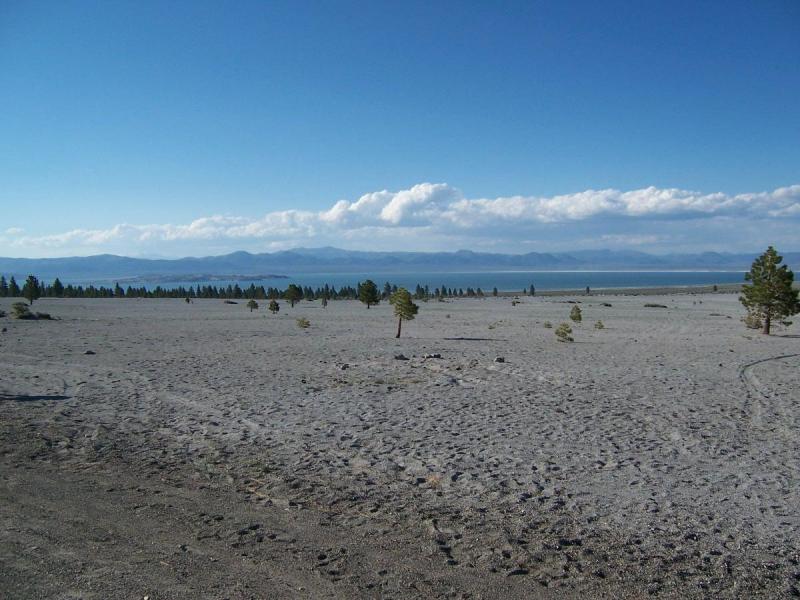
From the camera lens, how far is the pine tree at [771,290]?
2878 centimetres

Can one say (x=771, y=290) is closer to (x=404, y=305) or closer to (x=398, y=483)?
(x=404, y=305)

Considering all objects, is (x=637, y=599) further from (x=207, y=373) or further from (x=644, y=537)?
(x=207, y=373)

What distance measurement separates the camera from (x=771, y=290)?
29.2 m

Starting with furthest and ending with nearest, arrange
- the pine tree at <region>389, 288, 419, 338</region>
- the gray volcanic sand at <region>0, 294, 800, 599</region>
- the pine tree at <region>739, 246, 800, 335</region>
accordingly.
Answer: the pine tree at <region>739, 246, 800, 335</region> < the pine tree at <region>389, 288, 419, 338</region> < the gray volcanic sand at <region>0, 294, 800, 599</region>

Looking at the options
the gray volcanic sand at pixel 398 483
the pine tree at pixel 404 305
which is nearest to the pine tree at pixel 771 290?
the gray volcanic sand at pixel 398 483

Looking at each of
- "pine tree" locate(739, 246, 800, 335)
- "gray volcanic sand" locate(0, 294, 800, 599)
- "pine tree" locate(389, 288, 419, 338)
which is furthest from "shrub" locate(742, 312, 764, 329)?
"pine tree" locate(389, 288, 419, 338)

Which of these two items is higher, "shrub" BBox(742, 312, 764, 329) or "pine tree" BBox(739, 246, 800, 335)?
"pine tree" BBox(739, 246, 800, 335)

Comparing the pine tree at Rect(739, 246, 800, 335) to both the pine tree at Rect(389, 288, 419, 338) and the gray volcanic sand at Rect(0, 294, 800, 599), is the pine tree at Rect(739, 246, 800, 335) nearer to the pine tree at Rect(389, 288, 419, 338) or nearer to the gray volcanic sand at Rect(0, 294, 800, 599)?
the gray volcanic sand at Rect(0, 294, 800, 599)

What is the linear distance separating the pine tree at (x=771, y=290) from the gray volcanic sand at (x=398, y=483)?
→ 14.2m

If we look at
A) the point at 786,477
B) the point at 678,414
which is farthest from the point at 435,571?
the point at 678,414

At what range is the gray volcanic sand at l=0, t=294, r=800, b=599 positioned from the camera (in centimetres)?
530

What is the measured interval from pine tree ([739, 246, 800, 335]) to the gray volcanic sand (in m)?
14.2

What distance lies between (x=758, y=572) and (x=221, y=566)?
204 inches

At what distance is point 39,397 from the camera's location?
12867mm
